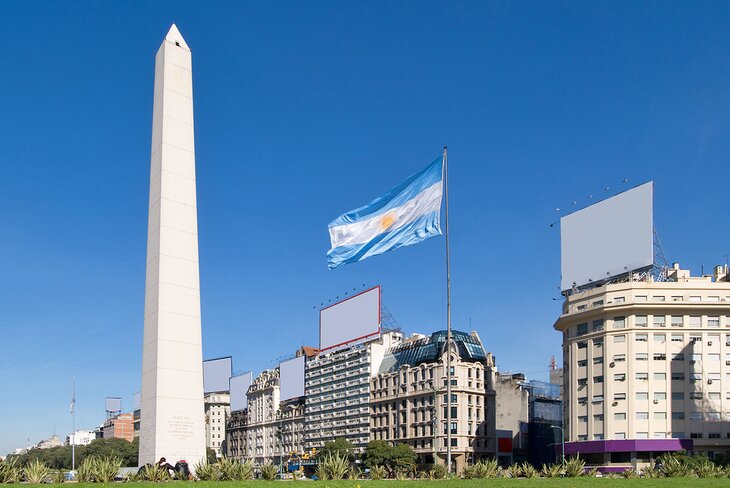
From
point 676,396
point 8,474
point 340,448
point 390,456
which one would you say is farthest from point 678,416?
point 8,474

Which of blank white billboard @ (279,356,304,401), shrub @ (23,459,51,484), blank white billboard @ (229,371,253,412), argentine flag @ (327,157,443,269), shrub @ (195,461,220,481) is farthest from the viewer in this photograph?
blank white billboard @ (229,371,253,412)

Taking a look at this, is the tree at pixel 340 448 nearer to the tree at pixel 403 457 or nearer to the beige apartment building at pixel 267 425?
the tree at pixel 403 457

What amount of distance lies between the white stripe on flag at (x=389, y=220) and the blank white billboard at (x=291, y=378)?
344 ft

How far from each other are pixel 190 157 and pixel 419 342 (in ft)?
271

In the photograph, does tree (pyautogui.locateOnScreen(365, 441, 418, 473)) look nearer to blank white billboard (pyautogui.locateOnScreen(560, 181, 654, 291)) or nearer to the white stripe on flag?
blank white billboard (pyautogui.locateOnScreen(560, 181, 654, 291))

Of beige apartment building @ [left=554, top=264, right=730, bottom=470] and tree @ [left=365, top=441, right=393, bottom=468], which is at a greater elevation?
beige apartment building @ [left=554, top=264, right=730, bottom=470]

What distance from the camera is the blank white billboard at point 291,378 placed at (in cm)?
13925

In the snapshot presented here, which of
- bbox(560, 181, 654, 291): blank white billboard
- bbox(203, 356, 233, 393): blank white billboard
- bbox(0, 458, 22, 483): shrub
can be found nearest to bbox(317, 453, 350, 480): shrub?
bbox(0, 458, 22, 483): shrub

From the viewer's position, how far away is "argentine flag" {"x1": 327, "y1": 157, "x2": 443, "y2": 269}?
31922 mm

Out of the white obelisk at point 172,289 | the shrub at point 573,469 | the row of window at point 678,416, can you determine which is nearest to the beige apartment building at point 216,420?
the row of window at point 678,416

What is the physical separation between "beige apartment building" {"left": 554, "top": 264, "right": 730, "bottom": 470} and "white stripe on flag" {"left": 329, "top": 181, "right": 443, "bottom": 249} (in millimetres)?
52285

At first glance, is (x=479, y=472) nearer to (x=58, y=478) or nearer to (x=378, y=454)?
(x=58, y=478)

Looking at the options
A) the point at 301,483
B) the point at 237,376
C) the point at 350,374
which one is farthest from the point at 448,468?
the point at 237,376

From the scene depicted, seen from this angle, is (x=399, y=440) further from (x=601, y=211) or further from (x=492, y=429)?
(x=601, y=211)
